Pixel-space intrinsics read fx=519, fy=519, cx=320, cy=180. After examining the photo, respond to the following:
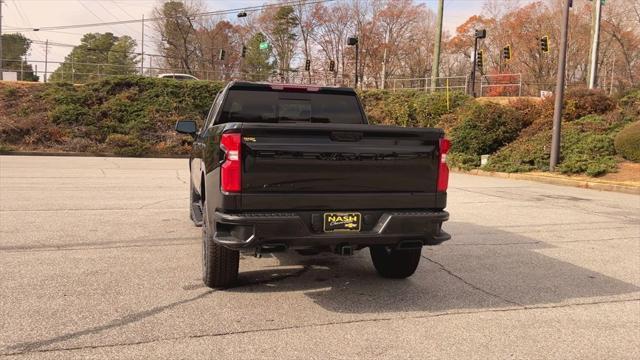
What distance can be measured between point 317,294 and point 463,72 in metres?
67.3

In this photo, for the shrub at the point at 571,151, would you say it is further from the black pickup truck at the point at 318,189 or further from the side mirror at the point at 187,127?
the black pickup truck at the point at 318,189

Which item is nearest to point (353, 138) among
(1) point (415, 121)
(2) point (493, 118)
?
(2) point (493, 118)

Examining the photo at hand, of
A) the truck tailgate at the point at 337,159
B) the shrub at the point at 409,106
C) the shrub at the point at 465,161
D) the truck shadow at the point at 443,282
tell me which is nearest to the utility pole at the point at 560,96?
the shrub at the point at 465,161

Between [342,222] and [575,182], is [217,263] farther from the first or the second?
[575,182]

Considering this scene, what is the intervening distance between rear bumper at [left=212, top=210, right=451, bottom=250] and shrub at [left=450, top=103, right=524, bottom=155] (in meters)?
18.7

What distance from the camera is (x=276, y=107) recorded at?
6.00 m

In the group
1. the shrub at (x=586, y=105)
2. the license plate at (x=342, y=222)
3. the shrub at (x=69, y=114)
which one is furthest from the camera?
the shrub at (x=69, y=114)

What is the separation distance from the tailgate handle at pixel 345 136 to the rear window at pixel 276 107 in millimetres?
1759

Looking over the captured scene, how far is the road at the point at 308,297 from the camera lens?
3688 mm

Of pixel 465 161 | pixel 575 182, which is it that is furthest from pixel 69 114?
pixel 575 182

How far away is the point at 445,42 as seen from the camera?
227 ft

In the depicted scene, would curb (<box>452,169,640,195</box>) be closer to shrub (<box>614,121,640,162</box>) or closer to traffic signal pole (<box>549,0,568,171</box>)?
traffic signal pole (<box>549,0,568,171</box>)

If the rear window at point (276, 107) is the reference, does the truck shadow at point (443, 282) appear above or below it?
below

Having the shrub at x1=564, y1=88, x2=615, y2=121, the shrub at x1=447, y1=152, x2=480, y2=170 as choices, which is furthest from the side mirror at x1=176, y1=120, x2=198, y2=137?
the shrub at x1=564, y1=88, x2=615, y2=121
